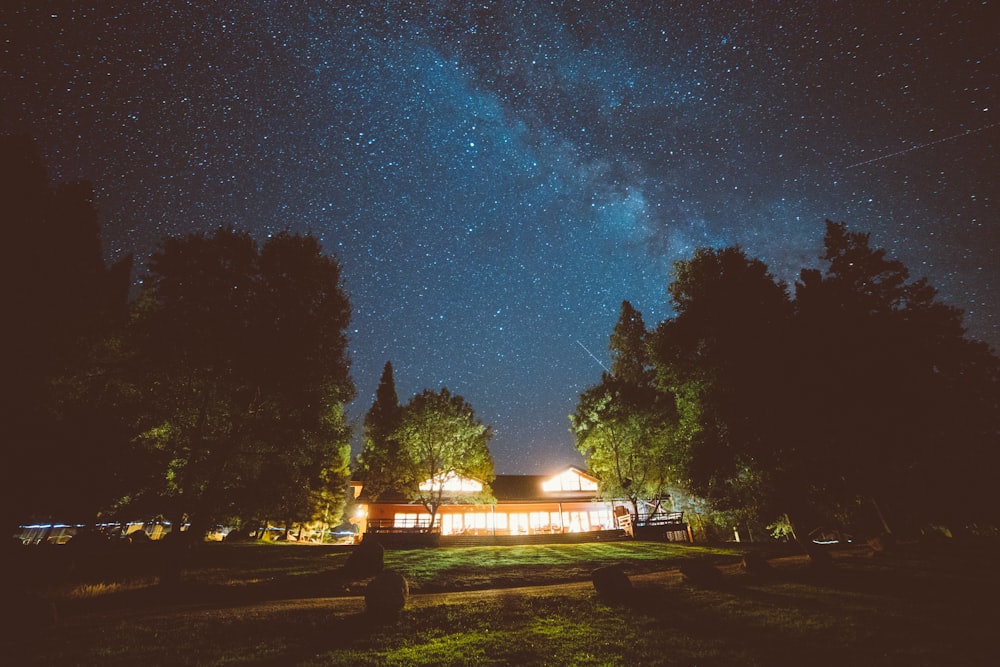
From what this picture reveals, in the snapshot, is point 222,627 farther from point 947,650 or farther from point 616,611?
point 947,650

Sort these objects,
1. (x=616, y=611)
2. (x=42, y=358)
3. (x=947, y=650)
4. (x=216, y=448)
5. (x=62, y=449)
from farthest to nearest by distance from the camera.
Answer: (x=62, y=449), (x=42, y=358), (x=216, y=448), (x=616, y=611), (x=947, y=650)

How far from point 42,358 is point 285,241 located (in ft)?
36.1

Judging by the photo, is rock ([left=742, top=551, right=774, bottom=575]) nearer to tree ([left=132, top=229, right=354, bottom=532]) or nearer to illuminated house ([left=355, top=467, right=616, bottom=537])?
tree ([left=132, top=229, right=354, bottom=532])

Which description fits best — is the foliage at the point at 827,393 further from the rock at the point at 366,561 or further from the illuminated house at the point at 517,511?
the illuminated house at the point at 517,511

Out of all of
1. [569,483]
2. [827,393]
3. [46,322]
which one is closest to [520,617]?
[827,393]

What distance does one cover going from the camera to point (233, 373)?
51.7 ft

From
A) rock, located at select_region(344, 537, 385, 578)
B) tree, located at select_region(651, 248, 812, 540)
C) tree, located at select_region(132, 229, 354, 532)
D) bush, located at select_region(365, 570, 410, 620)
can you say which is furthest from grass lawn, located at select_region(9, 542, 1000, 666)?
tree, located at select_region(651, 248, 812, 540)

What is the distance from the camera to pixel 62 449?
74.3 ft

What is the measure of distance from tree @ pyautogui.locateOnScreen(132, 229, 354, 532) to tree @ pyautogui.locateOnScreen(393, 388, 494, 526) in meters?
17.1

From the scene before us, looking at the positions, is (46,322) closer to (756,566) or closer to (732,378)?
(756,566)

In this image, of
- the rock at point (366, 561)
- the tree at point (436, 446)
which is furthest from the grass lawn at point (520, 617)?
the tree at point (436, 446)

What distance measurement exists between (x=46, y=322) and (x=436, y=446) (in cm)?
2481

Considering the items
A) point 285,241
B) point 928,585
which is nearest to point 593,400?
point 928,585

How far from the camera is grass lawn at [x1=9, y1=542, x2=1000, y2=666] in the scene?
7.66 m
